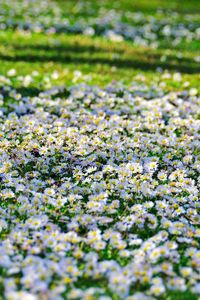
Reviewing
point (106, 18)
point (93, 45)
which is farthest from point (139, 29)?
point (93, 45)

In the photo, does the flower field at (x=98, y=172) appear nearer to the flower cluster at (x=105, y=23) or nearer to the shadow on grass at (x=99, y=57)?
the shadow on grass at (x=99, y=57)

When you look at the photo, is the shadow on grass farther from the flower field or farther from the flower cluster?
the flower cluster

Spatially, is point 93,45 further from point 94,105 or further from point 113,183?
point 113,183

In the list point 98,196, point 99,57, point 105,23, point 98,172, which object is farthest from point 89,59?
point 98,196

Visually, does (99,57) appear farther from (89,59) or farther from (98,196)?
(98,196)

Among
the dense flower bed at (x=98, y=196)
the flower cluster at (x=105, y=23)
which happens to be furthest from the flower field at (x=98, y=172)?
the flower cluster at (x=105, y=23)
